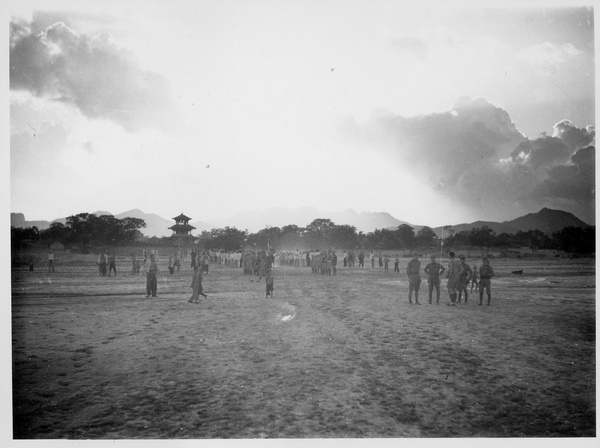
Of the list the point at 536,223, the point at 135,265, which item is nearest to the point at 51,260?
the point at 135,265

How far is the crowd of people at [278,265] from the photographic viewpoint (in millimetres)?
5885

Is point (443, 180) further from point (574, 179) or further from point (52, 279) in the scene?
point (52, 279)

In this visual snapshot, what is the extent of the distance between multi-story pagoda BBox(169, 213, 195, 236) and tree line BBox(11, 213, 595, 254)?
22 cm

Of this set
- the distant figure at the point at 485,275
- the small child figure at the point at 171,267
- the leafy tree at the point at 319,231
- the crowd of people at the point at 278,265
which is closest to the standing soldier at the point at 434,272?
the crowd of people at the point at 278,265

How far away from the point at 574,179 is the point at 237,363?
5.44m

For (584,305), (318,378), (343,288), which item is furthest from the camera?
(343,288)

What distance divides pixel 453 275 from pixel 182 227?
4.70 metres

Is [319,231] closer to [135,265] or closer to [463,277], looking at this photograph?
[463,277]

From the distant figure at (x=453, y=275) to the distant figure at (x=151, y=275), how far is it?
4.97 metres

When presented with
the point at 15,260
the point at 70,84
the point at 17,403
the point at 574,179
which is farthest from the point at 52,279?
the point at 574,179

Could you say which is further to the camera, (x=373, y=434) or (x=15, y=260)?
(x=15, y=260)

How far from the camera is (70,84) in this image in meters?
5.34

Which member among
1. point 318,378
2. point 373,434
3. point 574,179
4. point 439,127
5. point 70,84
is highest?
point 70,84

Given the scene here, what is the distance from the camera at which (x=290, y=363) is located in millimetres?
3891
